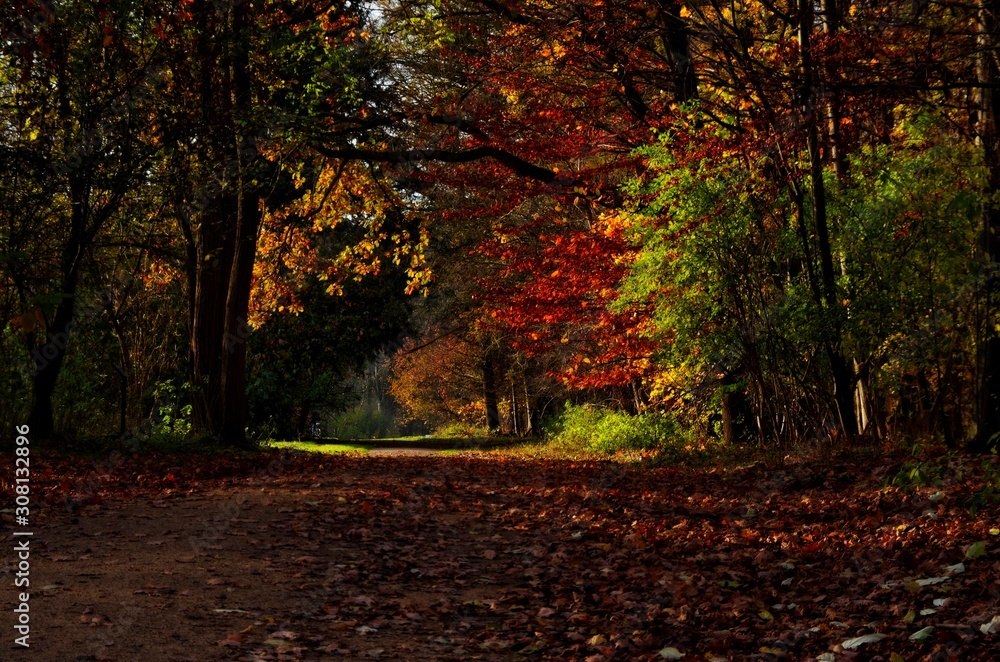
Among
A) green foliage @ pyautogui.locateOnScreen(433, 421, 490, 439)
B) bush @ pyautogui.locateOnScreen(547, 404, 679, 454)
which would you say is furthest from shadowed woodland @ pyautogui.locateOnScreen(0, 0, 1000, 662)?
green foliage @ pyautogui.locateOnScreen(433, 421, 490, 439)

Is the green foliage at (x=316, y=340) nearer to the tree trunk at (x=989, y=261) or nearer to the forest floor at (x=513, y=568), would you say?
the forest floor at (x=513, y=568)

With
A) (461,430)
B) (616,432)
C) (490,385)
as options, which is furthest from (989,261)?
(461,430)

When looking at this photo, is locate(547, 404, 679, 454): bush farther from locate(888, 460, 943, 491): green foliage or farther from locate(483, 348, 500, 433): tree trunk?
locate(483, 348, 500, 433): tree trunk

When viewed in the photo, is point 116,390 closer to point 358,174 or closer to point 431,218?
point 358,174

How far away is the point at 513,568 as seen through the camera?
7.47 m

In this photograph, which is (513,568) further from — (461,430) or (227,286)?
(461,430)

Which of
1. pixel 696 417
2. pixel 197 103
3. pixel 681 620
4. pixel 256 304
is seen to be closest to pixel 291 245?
pixel 256 304

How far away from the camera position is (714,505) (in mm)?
9945

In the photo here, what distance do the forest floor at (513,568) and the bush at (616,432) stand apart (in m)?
7.62

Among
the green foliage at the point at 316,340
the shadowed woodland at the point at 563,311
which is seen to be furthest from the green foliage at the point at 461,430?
the shadowed woodland at the point at 563,311

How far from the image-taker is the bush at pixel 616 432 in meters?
19.0

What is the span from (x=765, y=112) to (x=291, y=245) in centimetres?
1247

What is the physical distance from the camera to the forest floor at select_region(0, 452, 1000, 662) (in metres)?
→ 5.09
